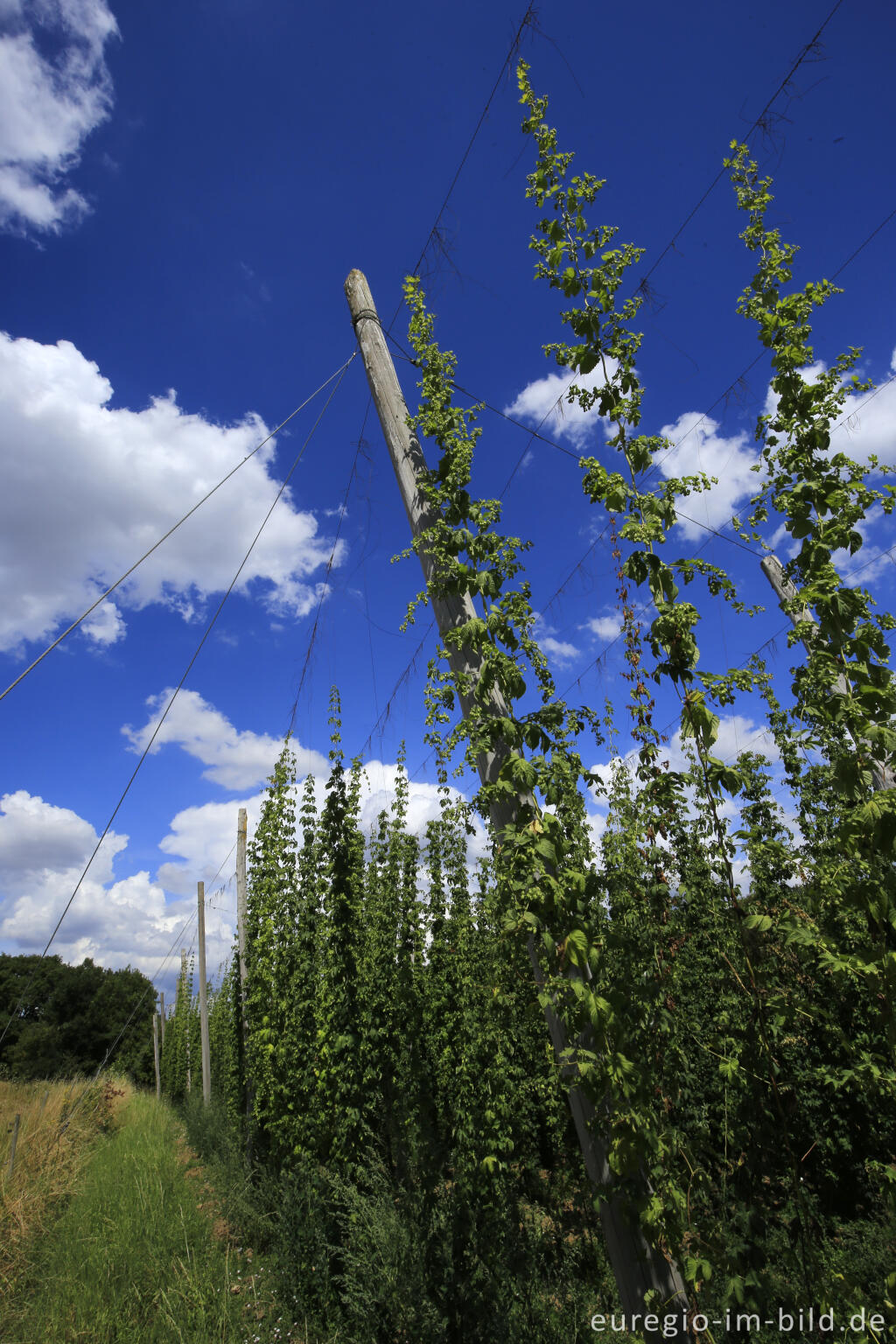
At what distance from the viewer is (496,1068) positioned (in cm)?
744

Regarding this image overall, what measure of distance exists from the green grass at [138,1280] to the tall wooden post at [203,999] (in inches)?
321

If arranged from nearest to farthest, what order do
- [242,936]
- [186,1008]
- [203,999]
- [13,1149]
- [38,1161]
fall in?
1. [13,1149]
2. [38,1161]
3. [242,936]
4. [203,999]
5. [186,1008]

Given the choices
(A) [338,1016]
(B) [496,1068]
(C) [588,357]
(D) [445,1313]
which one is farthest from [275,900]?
(C) [588,357]

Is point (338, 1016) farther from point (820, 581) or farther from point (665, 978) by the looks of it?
point (820, 581)

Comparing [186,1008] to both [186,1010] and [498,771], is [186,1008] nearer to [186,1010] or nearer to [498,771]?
[186,1010]

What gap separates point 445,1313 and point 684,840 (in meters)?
4.25

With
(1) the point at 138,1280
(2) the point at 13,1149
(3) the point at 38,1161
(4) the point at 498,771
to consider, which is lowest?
(1) the point at 138,1280

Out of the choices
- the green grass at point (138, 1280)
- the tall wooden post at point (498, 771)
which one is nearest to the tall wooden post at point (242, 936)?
the green grass at point (138, 1280)

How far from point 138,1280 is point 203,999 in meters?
12.3

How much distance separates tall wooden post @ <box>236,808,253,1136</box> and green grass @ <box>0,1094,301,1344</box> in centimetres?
191

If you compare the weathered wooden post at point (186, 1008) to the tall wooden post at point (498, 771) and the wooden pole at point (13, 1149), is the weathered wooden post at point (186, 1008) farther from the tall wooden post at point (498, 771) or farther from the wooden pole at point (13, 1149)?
the tall wooden post at point (498, 771)

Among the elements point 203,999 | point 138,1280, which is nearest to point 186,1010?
point 203,999

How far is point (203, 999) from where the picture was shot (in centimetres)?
1652

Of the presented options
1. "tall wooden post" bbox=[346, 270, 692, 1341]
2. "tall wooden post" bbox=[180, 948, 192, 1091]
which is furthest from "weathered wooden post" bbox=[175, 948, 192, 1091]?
"tall wooden post" bbox=[346, 270, 692, 1341]
